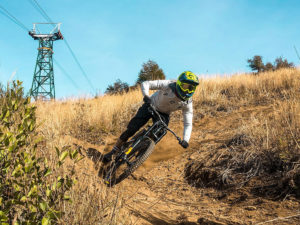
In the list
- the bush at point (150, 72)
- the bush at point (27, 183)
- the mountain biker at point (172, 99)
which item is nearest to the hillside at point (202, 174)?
the bush at point (27, 183)

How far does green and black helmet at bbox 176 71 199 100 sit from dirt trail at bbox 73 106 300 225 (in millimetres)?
1665

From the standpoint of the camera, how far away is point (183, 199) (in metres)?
4.12

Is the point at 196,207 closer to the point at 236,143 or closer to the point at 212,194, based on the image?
the point at 212,194

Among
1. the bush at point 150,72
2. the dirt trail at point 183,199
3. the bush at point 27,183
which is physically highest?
the bush at point 150,72

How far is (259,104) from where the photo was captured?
27.9 feet

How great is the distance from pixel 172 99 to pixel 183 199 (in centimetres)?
188

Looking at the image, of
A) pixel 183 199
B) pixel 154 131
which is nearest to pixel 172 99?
pixel 154 131

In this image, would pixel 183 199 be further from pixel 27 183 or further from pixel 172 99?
pixel 27 183

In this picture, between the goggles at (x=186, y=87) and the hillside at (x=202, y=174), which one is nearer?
the hillside at (x=202, y=174)

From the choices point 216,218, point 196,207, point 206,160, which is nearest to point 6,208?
point 216,218

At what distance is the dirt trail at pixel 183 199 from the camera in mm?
2951

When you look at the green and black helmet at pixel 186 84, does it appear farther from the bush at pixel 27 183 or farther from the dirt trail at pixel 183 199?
the bush at pixel 27 183

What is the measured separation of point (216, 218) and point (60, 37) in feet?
88.0

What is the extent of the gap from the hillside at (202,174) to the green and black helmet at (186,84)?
4.56ft
